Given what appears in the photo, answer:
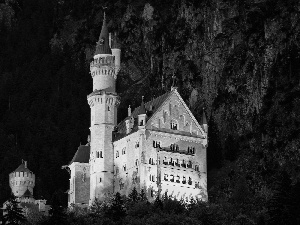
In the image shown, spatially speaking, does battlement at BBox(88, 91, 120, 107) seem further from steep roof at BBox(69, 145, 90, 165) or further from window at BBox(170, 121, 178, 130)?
steep roof at BBox(69, 145, 90, 165)

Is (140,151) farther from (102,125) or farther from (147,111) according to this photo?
(147,111)

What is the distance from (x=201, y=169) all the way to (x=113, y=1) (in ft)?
214

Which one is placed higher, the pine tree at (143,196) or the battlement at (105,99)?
the battlement at (105,99)

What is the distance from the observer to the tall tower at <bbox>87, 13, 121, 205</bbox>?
138375 millimetres

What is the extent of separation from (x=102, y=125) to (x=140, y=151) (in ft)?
20.4

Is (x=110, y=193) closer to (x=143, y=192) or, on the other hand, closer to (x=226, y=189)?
(x=143, y=192)

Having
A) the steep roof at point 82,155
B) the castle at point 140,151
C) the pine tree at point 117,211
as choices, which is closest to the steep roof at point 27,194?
the castle at point 140,151

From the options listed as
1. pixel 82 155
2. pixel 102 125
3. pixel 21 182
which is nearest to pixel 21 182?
pixel 21 182

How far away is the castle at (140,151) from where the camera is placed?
136 metres

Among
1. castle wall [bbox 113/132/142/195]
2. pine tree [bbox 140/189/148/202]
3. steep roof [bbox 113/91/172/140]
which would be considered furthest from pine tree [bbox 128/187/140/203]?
steep roof [bbox 113/91/172/140]

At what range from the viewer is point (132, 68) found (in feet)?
601

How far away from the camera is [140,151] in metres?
136

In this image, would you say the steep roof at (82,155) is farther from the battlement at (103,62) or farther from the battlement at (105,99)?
the battlement at (103,62)

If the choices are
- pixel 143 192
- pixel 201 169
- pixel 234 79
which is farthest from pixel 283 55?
pixel 143 192
